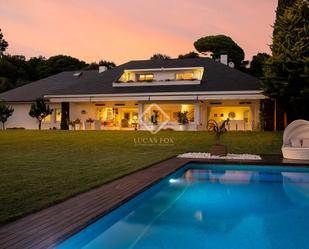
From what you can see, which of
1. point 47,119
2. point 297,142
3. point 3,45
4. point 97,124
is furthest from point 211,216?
point 3,45

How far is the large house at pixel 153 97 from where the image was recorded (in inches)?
1192

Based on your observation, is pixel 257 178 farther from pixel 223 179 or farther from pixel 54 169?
pixel 54 169

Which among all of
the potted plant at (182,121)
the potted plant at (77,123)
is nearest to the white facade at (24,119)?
the potted plant at (77,123)

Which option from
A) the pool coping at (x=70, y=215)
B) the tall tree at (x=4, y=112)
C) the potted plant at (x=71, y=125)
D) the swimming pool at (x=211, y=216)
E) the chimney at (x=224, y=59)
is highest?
the chimney at (x=224, y=59)

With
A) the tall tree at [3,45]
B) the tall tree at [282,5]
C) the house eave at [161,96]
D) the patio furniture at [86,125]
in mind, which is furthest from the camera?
the tall tree at [3,45]

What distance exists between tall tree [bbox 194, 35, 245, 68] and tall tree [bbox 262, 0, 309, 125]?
119 ft

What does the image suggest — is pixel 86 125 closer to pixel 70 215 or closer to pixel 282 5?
pixel 282 5

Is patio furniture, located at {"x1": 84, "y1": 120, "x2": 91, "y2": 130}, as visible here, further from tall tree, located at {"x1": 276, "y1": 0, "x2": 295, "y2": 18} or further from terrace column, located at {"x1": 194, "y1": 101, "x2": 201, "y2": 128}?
tall tree, located at {"x1": 276, "y1": 0, "x2": 295, "y2": 18}

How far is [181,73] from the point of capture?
35.0 metres

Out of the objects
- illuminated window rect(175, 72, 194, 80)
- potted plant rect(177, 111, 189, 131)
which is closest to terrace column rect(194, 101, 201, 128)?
potted plant rect(177, 111, 189, 131)

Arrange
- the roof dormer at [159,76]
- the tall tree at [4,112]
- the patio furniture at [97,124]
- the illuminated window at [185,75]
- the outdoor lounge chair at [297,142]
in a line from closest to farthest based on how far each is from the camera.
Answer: the outdoor lounge chair at [297,142], the patio furniture at [97,124], the roof dormer at [159,76], the tall tree at [4,112], the illuminated window at [185,75]

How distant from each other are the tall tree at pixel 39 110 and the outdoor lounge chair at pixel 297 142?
77.1 feet

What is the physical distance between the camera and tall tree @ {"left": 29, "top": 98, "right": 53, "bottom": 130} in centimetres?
3222

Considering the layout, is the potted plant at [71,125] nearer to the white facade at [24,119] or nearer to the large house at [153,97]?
the large house at [153,97]
